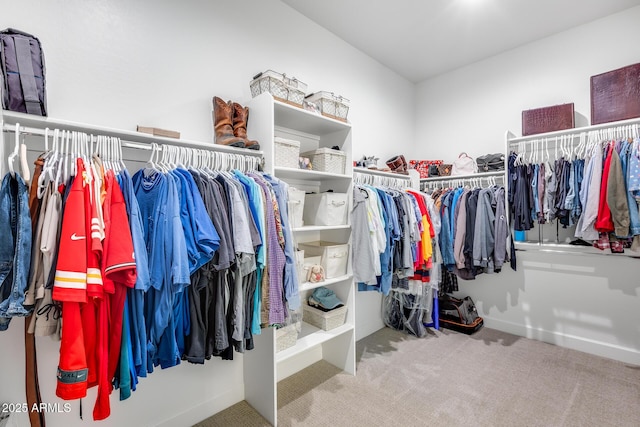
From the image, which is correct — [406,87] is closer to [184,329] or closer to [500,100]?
[500,100]

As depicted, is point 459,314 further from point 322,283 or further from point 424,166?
point 322,283

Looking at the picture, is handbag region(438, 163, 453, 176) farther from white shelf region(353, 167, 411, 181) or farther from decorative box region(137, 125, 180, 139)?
decorative box region(137, 125, 180, 139)

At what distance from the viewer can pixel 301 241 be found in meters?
2.52

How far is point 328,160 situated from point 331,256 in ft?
2.38

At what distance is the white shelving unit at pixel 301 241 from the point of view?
1901 millimetres

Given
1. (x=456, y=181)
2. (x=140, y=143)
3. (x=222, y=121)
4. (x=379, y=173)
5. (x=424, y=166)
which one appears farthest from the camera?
(x=424, y=166)

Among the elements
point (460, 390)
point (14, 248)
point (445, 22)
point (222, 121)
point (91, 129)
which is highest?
point (445, 22)

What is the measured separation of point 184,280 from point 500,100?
3.58 m

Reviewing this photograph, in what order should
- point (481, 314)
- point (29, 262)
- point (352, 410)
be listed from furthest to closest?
point (481, 314) < point (352, 410) < point (29, 262)

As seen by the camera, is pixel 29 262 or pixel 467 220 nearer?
pixel 29 262

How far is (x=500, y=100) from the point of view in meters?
3.26

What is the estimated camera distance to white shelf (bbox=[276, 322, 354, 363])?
1.98 metres

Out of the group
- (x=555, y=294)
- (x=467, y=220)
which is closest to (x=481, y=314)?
(x=555, y=294)

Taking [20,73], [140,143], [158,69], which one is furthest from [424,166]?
[20,73]
